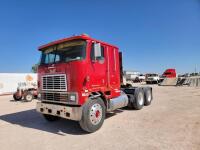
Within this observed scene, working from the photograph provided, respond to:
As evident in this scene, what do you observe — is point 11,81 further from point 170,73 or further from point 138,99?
point 170,73

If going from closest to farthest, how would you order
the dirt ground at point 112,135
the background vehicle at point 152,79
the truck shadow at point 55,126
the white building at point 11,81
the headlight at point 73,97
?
the dirt ground at point 112,135 → the headlight at point 73,97 → the truck shadow at point 55,126 → the white building at point 11,81 → the background vehicle at point 152,79

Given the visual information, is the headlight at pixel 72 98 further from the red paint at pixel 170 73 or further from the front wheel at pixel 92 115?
Result: the red paint at pixel 170 73

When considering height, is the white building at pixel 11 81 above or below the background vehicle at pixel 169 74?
below

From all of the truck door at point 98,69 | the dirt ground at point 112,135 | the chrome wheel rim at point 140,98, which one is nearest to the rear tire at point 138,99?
the chrome wheel rim at point 140,98

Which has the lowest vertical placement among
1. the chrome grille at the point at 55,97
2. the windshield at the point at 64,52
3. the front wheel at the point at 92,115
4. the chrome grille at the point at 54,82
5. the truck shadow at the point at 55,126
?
the truck shadow at the point at 55,126

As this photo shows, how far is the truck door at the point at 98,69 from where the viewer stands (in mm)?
5970

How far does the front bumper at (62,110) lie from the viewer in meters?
5.43

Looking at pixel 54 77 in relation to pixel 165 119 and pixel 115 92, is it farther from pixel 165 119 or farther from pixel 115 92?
pixel 165 119

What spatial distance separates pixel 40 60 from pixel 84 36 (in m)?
2.35

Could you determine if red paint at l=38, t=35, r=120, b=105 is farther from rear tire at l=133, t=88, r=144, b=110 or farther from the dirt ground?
rear tire at l=133, t=88, r=144, b=110

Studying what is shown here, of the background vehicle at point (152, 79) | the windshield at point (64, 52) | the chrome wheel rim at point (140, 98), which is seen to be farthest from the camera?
the background vehicle at point (152, 79)

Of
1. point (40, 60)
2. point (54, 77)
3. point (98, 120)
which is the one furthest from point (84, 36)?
point (98, 120)

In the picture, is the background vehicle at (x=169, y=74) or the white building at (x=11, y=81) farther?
the background vehicle at (x=169, y=74)

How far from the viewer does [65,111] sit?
5641 mm
